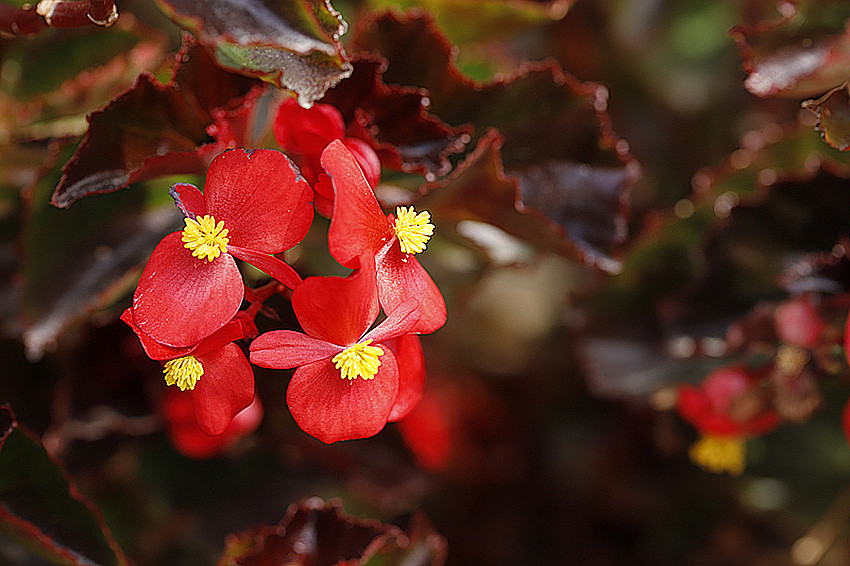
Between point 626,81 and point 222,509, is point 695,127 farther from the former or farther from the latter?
point 222,509

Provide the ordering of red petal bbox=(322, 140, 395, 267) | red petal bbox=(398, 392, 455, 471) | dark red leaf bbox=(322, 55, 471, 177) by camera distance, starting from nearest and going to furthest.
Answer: red petal bbox=(322, 140, 395, 267) < dark red leaf bbox=(322, 55, 471, 177) < red petal bbox=(398, 392, 455, 471)

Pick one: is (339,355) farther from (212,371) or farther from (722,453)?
(722,453)

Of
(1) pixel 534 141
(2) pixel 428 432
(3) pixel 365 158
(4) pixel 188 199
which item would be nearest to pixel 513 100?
(1) pixel 534 141

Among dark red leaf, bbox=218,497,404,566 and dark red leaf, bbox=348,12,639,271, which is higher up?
dark red leaf, bbox=348,12,639,271

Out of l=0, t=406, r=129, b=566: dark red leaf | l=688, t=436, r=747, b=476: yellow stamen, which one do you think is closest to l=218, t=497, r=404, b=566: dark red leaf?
l=0, t=406, r=129, b=566: dark red leaf

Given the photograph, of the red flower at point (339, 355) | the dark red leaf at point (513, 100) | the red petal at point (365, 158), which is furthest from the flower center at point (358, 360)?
the dark red leaf at point (513, 100)

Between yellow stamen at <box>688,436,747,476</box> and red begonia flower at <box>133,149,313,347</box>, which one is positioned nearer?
red begonia flower at <box>133,149,313,347</box>

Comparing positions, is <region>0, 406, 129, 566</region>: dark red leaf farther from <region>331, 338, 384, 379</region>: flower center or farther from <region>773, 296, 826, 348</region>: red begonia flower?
<region>773, 296, 826, 348</region>: red begonia flower
